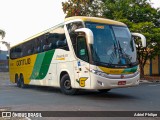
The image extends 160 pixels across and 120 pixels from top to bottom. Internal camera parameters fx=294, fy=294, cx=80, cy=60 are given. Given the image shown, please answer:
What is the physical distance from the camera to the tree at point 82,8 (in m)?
28.4

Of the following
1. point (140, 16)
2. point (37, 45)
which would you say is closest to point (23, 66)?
point (37, 45)

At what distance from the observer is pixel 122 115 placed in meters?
8.42

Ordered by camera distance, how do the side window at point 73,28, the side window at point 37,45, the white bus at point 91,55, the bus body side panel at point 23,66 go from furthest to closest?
1. the bus body side panel at point 23,66
2. the side window at point 37,45
3. the side window at point 73,28
4. the white bus at point 91,55

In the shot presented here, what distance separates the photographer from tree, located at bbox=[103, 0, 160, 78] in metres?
26.5

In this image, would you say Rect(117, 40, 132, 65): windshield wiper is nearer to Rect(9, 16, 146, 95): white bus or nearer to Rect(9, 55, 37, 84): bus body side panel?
Rect(9, 16, 146, 95): white bus

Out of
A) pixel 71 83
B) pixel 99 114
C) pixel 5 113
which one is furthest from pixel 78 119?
pixel 71 83

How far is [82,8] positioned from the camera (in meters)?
28.8

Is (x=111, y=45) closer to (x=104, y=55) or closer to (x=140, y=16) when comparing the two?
(x=104, y=55)

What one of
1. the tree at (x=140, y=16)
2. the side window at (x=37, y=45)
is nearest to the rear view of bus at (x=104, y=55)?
the side window at (x=37, y=45)

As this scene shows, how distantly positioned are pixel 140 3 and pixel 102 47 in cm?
1811

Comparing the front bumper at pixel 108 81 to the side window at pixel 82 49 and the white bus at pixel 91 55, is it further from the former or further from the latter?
the side window at pixel 82 49

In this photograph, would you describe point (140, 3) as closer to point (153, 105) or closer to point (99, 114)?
point (153, 105)

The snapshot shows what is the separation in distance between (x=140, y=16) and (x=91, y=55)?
55.8 feet

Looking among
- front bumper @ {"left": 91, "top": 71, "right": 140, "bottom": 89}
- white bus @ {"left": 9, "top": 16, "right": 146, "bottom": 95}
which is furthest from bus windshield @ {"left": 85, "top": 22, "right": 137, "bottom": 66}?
front bumper @ {"left": 91, "top": 71, "right": 140, "bottom": 89}
